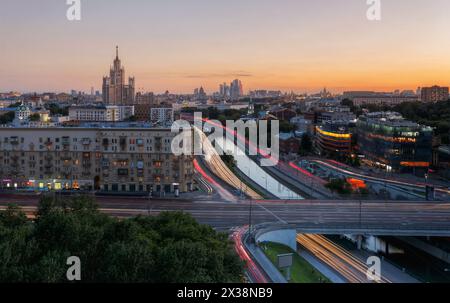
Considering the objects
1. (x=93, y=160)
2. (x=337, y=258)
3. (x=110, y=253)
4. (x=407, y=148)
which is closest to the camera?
(x=110, y=253)

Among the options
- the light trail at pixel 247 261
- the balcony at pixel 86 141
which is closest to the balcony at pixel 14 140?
the balcony at pixel 86 141

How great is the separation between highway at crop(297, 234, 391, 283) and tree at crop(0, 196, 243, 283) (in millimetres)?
4545

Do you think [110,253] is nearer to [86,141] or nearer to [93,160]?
[93,160]

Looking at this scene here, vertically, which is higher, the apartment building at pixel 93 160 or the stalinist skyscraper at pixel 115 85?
the stalinist skyscraper at pixel 115 85

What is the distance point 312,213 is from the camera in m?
16.1

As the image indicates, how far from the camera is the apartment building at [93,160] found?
65.5ft

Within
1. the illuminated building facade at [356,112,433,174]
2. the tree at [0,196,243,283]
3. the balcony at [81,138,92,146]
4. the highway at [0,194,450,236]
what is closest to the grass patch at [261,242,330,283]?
the highway at [0,194,450,236]

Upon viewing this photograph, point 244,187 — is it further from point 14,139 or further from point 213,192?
point 14,139

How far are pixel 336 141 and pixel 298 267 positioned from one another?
25.0 m

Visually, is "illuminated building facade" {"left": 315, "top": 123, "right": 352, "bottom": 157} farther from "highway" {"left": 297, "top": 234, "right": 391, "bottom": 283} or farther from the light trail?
the light trail

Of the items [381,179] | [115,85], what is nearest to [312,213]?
[381,179]

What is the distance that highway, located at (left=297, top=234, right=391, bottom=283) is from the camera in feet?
40.4

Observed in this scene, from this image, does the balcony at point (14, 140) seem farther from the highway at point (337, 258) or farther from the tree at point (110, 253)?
the highway at point (337, 258)

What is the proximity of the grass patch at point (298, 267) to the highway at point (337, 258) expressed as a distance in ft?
2.36
